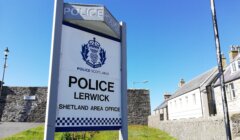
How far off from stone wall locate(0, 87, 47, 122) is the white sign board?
2761cm

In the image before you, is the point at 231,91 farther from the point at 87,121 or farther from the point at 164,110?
the point at 87,121

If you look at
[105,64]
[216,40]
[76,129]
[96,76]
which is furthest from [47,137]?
[216,40]

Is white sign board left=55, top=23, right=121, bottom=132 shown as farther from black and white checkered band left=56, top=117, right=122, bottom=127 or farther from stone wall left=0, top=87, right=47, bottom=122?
stone wall left=0, top=87, right=47, bottom=122

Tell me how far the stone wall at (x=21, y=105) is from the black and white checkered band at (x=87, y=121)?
27667 mm

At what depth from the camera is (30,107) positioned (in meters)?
29.3

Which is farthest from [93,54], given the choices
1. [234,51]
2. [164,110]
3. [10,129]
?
[164,110]

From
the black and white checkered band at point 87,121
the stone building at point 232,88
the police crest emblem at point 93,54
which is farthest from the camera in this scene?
the stone building at point 232,88

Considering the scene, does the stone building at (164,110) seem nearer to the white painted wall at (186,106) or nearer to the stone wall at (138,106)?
the white painted wall at (186,106)

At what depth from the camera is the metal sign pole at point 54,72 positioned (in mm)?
3518

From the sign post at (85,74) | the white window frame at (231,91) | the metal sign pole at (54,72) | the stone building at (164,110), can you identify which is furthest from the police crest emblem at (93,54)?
the stone building at (164,110)

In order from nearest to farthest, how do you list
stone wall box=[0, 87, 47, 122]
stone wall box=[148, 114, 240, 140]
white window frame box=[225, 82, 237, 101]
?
stone wall box=[148, 114, 240, 140] → white window frame box=[225, 82, 237, 101] → stone wall box=[0, 87, 47, 122]

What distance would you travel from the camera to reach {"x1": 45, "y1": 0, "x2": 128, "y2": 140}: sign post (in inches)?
149

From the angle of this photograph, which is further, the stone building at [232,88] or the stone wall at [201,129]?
the stone building at [232,88]

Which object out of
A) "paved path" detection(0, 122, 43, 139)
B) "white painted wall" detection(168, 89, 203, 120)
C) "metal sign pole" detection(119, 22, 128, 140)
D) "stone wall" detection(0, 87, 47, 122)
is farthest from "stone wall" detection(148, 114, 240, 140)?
"stone wall" detection(0, 87, 47, 122)
